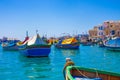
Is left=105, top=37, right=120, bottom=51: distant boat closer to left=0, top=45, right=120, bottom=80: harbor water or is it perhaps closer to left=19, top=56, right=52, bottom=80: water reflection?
left=0, top=45, right=120, bottom=80: harbor water

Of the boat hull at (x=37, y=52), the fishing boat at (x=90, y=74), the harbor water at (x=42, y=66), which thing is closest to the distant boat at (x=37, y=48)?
the boat hull at (x=37, y=52)

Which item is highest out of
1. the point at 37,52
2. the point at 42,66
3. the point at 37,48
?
the point at 37,48

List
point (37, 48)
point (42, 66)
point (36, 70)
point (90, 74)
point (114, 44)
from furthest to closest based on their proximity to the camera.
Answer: point (114, 44)
point (37, 48)
point (42, 66)
point (36, 70)
point (90, 74)

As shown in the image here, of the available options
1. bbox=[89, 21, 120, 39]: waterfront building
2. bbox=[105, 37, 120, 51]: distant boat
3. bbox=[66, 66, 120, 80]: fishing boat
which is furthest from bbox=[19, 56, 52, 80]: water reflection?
bbox=[89, 21, 120, 39]: waterfront building

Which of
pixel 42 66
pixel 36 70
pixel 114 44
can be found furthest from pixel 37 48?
pixel 114 44

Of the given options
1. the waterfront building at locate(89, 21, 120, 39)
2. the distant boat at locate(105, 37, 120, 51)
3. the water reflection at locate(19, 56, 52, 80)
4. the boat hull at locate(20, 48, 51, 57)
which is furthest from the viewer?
the waterfront building at locate(89, 21, 120, 39)

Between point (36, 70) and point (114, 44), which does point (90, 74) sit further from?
point (114, 44)

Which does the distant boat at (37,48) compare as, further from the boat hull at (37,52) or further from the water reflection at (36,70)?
the water reflection at (36,70)

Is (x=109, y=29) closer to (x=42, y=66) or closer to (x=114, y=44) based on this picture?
(x=114, y=44)

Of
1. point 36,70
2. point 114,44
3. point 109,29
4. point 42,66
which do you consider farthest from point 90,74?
point 109,29

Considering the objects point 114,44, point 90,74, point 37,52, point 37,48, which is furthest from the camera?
point 114,44

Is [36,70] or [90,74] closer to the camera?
[90,74]

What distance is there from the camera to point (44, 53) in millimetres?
39438

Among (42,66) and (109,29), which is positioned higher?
(109,29)
